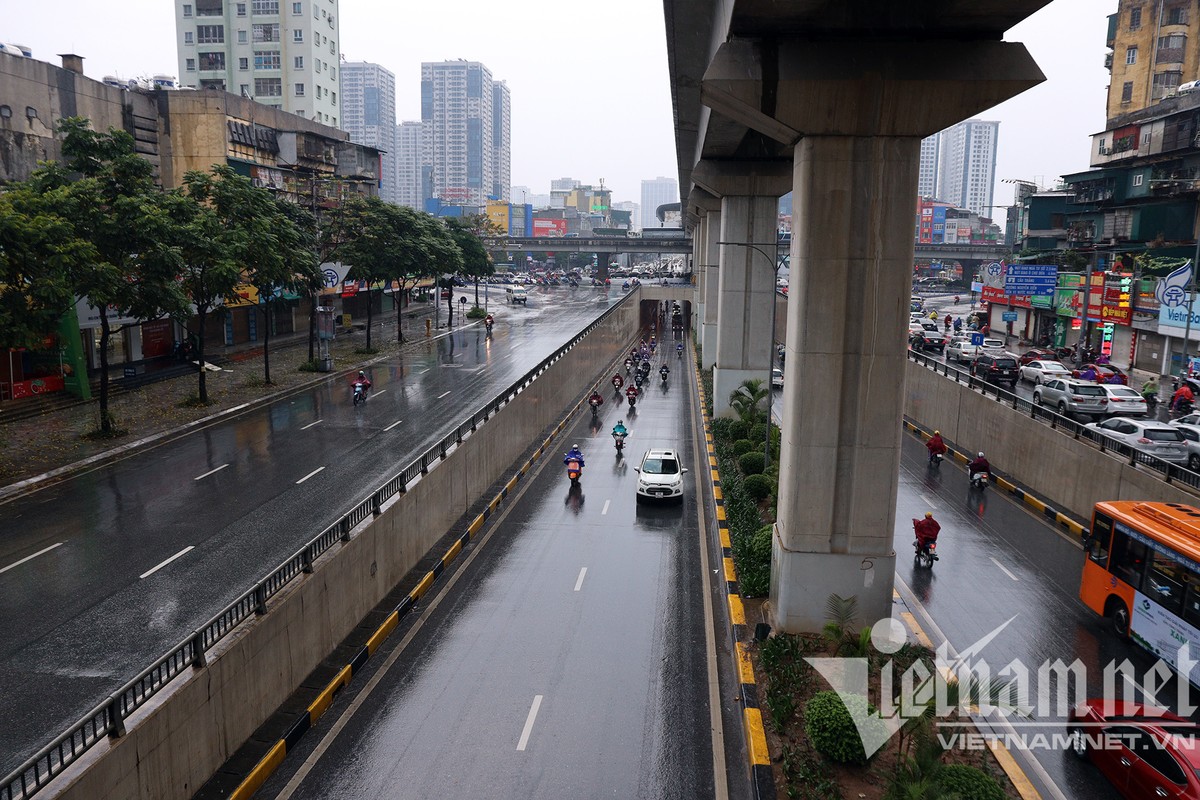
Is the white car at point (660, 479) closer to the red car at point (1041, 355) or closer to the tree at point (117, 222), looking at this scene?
the tree at point (117, 222)

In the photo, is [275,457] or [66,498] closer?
[66,498]

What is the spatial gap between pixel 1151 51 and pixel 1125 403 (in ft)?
185

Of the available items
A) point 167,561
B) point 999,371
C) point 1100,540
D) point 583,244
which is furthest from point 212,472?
point 583,244

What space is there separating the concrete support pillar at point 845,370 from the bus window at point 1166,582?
425 centimetres

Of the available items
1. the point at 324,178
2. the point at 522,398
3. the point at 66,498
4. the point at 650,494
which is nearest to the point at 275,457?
the point at 66,498

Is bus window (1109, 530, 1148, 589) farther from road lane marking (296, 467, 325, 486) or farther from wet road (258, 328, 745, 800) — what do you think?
road lane marking (296, 467, 325, 486)

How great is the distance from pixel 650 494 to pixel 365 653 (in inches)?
454

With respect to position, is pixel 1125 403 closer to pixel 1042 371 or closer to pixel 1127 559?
pixel 1042 371

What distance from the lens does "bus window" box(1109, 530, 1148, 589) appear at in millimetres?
14602

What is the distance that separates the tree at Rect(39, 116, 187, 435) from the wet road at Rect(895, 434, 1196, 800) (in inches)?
997

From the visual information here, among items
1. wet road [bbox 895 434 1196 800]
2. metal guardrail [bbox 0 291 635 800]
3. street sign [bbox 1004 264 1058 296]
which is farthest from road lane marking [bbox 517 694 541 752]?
street sign [bbox 1004 264 1058 296]

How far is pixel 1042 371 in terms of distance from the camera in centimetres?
4344

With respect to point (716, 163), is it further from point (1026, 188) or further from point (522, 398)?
point (1026, 188)

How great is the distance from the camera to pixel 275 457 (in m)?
27.6
